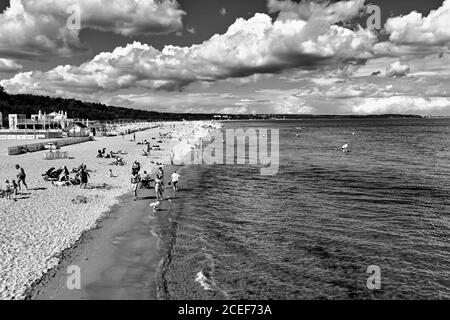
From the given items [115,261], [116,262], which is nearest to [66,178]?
[115,261]

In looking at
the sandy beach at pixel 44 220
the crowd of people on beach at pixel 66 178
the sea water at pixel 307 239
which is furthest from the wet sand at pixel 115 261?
the crowd of people on beach at pixel 66 178

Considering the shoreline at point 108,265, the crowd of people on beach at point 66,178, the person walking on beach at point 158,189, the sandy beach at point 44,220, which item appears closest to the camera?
the shoreline at point 108,265

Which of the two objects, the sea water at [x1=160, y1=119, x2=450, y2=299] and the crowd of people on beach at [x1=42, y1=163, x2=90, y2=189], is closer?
the sea water at [x1=160, y1=119, x2=450, y2=299]

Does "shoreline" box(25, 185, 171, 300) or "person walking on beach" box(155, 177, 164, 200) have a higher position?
"person walking on beach" box(155, 177, 164, 200)

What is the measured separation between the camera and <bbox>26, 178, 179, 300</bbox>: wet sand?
12.6 m

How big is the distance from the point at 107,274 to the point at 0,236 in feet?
21.7

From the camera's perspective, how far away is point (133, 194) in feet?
88.7

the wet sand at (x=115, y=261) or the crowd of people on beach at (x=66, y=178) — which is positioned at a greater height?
the crowd of people on beach at (x=66, y=178)

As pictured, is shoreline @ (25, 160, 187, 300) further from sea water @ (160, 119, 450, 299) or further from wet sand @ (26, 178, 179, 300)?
sea water @ (160, 119, 450, 299)

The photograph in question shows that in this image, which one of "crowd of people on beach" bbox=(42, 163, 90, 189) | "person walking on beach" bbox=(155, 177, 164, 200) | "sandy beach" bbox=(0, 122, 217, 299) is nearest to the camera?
"sandy beach" bbox=(0, 122, 217, 299)

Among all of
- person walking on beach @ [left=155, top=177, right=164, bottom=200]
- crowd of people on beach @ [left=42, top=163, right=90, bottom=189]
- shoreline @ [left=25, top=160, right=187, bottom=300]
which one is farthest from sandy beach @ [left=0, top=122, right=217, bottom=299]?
person walking on beach @ [left=155, top=177, right=164, bottom=200]

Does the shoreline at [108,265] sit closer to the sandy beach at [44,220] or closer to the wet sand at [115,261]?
the wet sand at [115,261]

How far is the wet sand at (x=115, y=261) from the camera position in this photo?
496 inches

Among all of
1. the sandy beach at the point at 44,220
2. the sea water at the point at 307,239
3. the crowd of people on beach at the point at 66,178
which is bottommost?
the sea water at the point at 307,239
